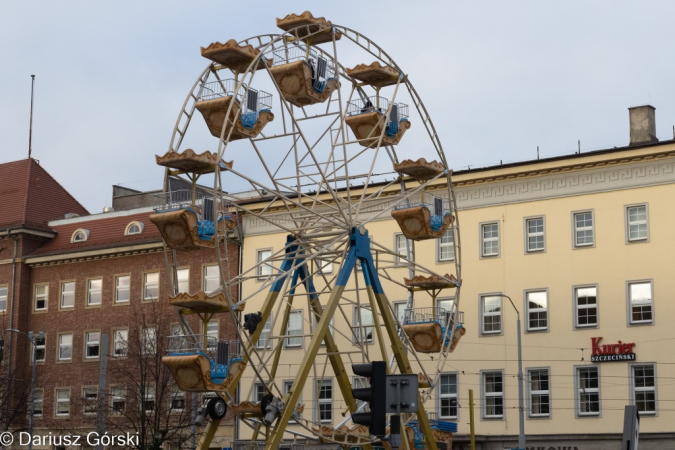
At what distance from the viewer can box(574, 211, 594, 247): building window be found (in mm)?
53938

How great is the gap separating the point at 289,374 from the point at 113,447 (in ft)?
31.2

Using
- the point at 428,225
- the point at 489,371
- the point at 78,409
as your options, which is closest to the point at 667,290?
the point at 489,371

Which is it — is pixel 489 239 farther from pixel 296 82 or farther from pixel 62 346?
pixel 62 346

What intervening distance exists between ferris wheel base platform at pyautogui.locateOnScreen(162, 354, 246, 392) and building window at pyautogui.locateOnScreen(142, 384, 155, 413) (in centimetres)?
2227

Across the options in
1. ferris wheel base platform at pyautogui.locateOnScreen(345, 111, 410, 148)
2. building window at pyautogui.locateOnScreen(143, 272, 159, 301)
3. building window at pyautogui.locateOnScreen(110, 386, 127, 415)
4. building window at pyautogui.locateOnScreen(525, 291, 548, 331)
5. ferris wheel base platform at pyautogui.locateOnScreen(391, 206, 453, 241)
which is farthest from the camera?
building window at pyautogui.locateOnScreen(143, 272, 159, 301)

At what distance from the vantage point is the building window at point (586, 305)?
53.2 meters

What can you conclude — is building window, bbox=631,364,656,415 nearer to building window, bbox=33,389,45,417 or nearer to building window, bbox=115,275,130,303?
building window, bbox=115,275,130,303

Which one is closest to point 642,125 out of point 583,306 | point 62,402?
point 583,306

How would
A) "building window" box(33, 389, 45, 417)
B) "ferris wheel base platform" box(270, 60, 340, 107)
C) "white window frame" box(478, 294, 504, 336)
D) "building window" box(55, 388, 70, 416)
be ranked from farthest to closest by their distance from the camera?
"building window" box(33, 389, 45, 417) → "building window" box(55, 388, 70, 416) → "white window frame" box(478, 294, 504, 336) → "ferris wheel base platform" box(270, 60, 340, 107)

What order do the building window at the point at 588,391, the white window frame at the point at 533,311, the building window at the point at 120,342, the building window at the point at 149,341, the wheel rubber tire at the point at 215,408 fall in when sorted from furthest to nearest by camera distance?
the building window at the point at 120,342
the building window at the point at 149,341
the white window frame at the point at 533,311
the building window at the point at 588,391
the wheel rubber tire at the point at 215,408

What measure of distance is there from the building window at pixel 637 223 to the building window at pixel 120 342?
2719cm

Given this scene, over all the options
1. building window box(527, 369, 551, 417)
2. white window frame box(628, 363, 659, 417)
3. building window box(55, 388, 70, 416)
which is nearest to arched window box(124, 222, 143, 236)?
→ building window box(55, 388, 70, 416)

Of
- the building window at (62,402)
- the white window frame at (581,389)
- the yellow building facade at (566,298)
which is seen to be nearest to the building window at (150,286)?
the building window at (62,402)

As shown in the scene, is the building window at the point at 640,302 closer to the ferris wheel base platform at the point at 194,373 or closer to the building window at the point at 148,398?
the building window at the point at 148,398
